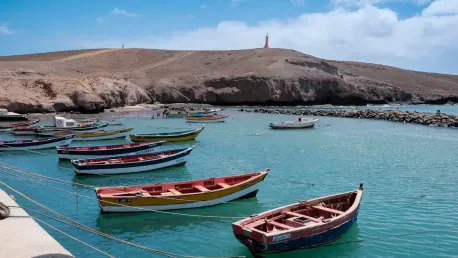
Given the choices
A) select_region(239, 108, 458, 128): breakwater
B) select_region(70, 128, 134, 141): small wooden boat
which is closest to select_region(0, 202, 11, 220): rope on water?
select_region(70, 128, 134, 141): small wooden boat

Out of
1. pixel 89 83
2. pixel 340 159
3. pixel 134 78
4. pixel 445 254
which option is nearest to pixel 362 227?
pixel 445 254

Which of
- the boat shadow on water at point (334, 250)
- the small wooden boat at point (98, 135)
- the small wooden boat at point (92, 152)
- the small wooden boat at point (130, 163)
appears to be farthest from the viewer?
the small wooden boat at point (98, 135)

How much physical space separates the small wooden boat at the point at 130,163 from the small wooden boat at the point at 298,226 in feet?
38.6

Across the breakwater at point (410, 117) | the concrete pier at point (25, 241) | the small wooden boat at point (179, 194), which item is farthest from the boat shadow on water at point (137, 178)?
the breakwater at point (410, 117)

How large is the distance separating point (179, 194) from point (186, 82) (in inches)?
2937

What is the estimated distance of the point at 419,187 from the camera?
22141mm

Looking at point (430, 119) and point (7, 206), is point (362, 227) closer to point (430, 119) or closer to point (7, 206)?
point (7, 206)

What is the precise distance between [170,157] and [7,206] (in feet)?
40.0

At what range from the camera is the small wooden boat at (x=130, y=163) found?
23.8 m

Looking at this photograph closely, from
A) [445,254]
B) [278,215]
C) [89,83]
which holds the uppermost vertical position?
[89,83]

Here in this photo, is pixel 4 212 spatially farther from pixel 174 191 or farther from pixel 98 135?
pixel 98 135

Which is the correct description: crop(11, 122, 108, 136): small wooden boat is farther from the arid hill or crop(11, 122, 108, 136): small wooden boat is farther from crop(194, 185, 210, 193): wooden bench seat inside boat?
→ crop(194, 185, 210, 193): wooden bench seat inside boat

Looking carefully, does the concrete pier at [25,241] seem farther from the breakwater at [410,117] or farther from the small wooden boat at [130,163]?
the breakwater at [410,117]

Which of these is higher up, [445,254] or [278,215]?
[278,215]
